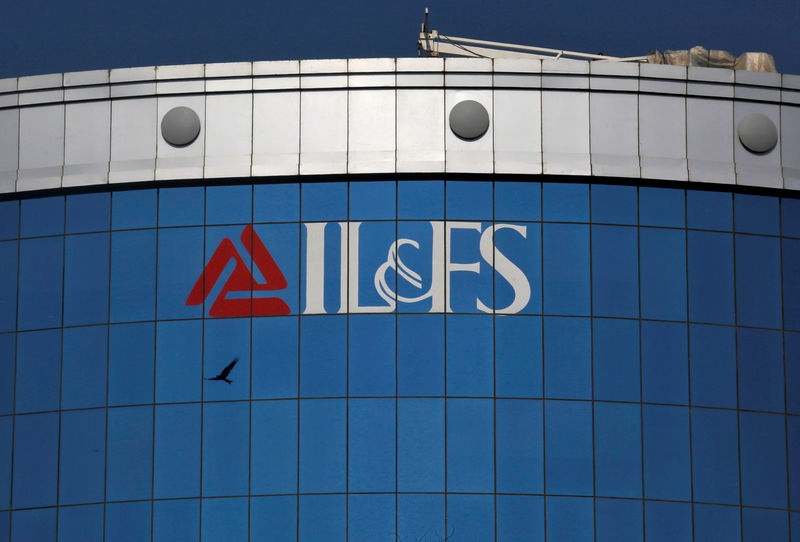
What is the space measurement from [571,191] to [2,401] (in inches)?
584

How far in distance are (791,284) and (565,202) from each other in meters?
5.97

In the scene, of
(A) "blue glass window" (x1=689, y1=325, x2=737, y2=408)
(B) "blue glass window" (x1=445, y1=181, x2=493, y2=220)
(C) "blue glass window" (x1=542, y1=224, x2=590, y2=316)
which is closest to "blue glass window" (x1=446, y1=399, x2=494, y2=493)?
(C) "blue glass window" (x1=542, y1=224, x2=590, y2=316)

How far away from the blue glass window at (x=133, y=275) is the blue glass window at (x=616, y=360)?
10.8 metres

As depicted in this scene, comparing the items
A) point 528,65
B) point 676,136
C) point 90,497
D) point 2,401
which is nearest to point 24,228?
point 2,401

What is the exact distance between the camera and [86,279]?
41.5m

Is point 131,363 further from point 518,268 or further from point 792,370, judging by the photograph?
point 792,370

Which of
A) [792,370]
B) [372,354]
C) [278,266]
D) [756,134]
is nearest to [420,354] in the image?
[372,354]

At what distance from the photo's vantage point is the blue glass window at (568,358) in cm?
3988

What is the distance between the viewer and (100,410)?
40500 millimetres

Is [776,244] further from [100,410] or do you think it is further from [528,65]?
[100,410]

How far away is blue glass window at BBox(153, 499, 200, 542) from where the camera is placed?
39375 mm

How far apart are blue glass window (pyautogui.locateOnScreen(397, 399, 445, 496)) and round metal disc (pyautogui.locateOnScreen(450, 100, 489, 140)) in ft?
21.6

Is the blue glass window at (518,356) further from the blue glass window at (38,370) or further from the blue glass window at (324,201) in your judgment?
the blue glass window at (38,370)

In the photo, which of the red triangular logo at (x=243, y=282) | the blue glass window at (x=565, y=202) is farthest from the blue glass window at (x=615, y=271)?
the red triangular logo at (x=243, y=282)
